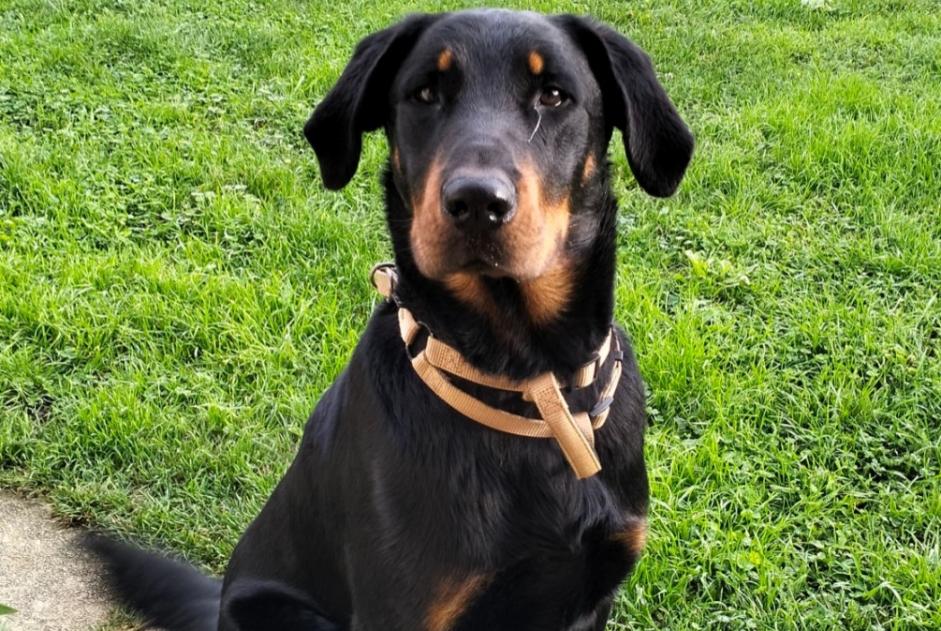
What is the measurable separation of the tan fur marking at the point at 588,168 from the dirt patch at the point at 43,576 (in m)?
1.83

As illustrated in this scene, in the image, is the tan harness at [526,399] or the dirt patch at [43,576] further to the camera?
the dirt patch at [43,576]

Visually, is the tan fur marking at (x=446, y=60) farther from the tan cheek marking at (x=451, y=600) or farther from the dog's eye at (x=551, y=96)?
the tan cheek marking at (x=451, y=600)

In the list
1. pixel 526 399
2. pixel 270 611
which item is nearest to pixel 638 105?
pixel 526 399

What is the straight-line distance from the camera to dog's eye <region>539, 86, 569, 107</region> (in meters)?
2.12

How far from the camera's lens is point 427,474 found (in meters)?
2.03

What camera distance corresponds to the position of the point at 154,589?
2.50m

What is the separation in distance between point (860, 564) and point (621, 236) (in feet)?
6.04

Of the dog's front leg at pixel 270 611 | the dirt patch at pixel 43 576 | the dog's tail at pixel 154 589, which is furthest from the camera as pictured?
the dirt patch at pixel 43 576

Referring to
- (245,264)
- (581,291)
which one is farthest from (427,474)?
(245,264)

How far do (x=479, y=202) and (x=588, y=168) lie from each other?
46 centimetres

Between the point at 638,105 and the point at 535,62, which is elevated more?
the point at 535,62

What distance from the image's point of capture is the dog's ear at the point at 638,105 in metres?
2.17

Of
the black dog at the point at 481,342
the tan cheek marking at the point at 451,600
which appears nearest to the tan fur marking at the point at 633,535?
the black dog at the point at 481,342

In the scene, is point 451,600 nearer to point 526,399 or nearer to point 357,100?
point 526,399
